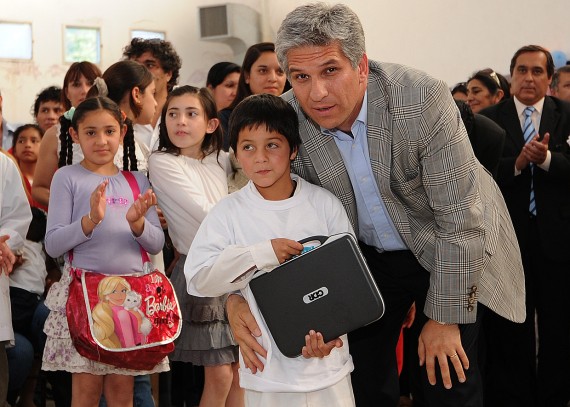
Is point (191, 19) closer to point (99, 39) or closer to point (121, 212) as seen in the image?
point (99, 39)

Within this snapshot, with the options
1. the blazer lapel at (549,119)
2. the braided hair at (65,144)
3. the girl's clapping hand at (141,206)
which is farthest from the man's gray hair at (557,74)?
the girl's clapping hand at (141,206)

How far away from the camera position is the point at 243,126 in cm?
266

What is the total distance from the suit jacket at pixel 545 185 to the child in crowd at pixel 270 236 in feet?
7.43

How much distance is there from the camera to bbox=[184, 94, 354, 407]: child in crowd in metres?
2.42

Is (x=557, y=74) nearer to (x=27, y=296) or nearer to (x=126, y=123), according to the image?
(x=126, y=123)

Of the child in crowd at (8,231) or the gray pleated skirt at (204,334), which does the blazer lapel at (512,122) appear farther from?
the child in crowd at (8,231)

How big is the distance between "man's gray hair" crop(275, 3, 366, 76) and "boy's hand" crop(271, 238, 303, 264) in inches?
20.3

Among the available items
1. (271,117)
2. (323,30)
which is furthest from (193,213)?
(323,30)

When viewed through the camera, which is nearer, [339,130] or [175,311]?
[339,130]

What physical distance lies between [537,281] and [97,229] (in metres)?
2.47

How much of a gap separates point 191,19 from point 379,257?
9.09m

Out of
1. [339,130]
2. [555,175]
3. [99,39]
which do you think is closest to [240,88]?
[555,175]

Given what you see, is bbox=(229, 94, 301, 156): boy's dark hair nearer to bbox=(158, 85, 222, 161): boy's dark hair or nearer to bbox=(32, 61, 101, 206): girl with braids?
bbox=(158, 85, 222, 161): boy's dark hair

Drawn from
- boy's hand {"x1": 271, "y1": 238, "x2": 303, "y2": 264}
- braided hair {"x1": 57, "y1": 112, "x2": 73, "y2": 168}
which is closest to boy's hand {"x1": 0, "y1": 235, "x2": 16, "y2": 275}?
braided hair {"x1": 57, "y1": 112, "x2": 73, "y2": 168}
